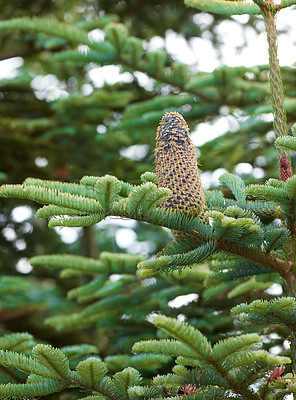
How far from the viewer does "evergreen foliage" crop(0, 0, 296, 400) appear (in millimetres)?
1430

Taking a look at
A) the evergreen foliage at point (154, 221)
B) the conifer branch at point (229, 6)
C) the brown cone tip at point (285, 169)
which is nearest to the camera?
the evergreen foliage at point (154, 221)

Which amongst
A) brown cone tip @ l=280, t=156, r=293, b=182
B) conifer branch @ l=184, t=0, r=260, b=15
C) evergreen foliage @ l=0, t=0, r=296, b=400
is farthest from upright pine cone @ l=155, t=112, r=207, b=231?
conifer branch @ l=184, t=0, r=260, b=15

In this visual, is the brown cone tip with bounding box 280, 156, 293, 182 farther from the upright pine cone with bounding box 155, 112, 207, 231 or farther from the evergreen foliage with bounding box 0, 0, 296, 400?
the upright pine cone with bounding box 155, 112, 207, 231

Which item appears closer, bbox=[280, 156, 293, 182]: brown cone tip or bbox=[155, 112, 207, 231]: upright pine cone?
bbox=[155, 112, 207, 231]: upright pine cone

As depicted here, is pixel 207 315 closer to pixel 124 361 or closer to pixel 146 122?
pixel 124 361

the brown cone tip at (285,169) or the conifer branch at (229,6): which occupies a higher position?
the conifer branch at (229,6)

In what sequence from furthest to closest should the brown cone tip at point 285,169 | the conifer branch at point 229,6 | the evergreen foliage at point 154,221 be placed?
the conifer branch at point 229,6 → the brown cone tip at point 285,169 → the evergreen foliage at point 154,221

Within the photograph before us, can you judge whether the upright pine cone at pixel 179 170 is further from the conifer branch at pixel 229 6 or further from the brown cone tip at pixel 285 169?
the conifer branch at pixel 229 6

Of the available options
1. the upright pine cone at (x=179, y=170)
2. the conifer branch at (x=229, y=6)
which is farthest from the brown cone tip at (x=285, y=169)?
the conifer branch at (x=229, y=6)

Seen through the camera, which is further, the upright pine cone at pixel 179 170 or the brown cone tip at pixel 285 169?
the brown cone tip at pixel 285 169

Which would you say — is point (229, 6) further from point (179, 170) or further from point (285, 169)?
point (179, 170)

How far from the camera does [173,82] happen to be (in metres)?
3.62

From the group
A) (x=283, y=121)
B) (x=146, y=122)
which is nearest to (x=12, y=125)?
(x=146, y=122)

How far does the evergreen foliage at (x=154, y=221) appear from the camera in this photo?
4.69ft
